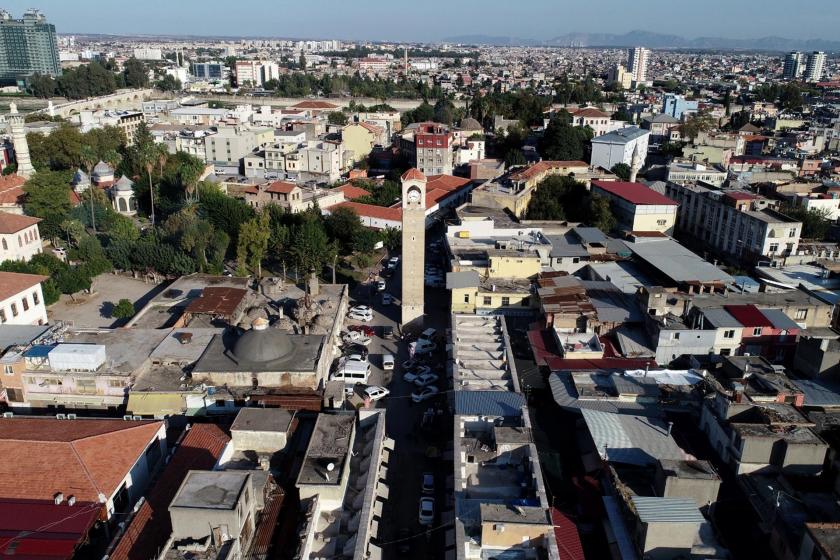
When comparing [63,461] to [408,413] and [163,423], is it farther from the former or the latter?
[408,413]

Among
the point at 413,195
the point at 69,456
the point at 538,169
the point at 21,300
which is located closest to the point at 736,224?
the point at 538,169

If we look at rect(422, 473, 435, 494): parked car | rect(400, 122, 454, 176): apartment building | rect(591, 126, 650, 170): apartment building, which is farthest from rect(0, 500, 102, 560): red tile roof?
rect(591, 126, 650, 170): apartment building

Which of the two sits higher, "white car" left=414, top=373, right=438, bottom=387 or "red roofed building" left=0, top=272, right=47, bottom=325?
"red roofed building" left=0, top=272, right=47, bottom=325

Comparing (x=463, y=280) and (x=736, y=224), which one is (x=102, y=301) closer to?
(x=463, y=280)

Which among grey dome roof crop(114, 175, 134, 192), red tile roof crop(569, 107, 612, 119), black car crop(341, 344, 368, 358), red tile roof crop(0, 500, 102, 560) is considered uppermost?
red tile roof crop(569, 107, 612, 119)

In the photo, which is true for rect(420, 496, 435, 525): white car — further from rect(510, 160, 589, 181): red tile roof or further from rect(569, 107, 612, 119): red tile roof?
rect(569, 107, 612, 119): red tile roof

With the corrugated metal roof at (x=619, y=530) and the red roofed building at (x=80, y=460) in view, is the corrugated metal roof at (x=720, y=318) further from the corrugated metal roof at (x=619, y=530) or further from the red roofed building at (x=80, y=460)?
the red roofed building at (x=80, y=460)
